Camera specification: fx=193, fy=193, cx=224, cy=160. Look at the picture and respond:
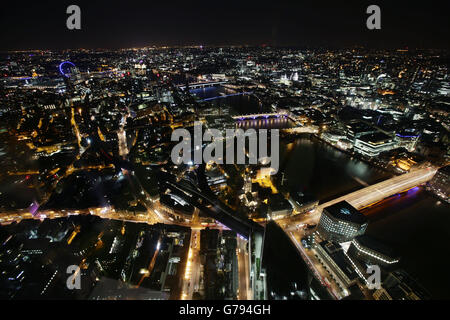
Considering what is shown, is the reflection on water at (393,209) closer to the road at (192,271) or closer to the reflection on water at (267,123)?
the reflection on water at (267,123)

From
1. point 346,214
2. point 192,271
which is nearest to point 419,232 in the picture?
point 346,214

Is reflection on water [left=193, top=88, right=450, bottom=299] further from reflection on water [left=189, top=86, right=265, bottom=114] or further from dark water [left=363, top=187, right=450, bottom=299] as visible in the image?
reflection on water [left=189, top=86, right=265, bottom=114]

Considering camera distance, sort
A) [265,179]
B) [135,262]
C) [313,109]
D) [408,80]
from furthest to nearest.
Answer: [408,80] < [313,109] < [265,179] < [135,262]

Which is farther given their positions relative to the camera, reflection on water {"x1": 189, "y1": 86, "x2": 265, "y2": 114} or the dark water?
reflection on water {"x1": 189, "y1": 86, "x2": 265, "y2": 114}

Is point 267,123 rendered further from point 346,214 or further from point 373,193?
point 346,214

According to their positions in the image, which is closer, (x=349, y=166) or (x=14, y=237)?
(x=14, y=237)

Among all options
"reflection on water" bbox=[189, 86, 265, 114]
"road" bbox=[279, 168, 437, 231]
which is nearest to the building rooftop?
"road" bbox=[279, 168, 437, 231]

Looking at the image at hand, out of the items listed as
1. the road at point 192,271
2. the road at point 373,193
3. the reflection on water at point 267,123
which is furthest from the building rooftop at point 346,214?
the reflection on water at point 267,123

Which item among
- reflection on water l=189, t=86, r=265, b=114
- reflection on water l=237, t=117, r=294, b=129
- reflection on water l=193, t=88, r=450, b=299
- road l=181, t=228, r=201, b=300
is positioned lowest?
road l=181, t=228, r=201, b=300

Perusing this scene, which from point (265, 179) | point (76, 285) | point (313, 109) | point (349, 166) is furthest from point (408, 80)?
point (76, 285)

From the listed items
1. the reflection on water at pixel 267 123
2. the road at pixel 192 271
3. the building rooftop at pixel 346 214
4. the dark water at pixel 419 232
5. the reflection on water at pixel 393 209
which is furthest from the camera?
the reflection on water at pixel 267 123
